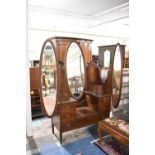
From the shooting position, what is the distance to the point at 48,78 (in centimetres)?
330

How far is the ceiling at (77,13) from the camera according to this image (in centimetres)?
365

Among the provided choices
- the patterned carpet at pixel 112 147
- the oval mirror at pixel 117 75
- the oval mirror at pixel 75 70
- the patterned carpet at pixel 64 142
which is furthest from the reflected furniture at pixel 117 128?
the oval mirror at pixel 75 70

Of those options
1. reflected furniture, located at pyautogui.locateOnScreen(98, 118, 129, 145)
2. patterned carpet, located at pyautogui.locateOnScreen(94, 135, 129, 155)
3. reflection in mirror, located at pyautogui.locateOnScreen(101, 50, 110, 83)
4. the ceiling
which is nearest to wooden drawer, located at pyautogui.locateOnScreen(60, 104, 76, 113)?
reflected furniture, located at pyautogui.locateOnScreen(98, 118, 129, 145)

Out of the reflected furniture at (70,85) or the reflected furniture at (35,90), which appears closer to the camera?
the reflected furniture at (70,85)

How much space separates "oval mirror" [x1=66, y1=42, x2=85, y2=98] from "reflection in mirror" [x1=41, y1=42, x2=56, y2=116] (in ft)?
1.00

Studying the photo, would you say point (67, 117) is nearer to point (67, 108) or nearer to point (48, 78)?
point (67, 108)

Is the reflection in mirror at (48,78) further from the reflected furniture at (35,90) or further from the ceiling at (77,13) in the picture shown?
the reflected furniture at (35,90)

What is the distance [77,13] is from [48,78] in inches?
86.5

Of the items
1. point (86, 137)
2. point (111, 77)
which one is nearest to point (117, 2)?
point (111, 77)

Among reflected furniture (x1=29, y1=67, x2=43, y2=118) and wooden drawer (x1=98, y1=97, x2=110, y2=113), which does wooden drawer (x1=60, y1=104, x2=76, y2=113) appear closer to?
wooden drawer (x1=98, y1=97, x2=110, y2=113)
